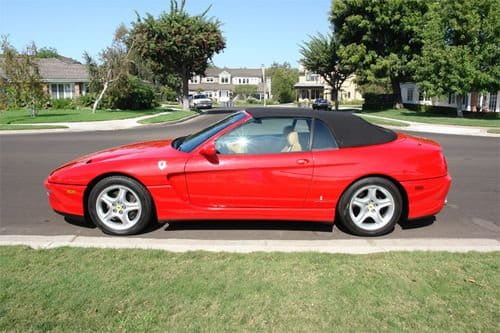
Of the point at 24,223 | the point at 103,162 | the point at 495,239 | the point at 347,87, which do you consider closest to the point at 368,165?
the point at 495,239

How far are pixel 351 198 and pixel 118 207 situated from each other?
2.62 m

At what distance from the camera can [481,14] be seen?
26.5m

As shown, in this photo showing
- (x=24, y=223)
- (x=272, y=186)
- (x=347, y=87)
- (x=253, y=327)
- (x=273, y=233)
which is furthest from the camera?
(x=347, y=87)

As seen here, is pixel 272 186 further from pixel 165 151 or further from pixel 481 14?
pixel 481 14

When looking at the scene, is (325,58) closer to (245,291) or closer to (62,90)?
(62,90)

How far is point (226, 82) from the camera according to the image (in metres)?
94.8

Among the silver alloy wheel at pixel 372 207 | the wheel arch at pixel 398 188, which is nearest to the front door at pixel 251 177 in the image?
the wheel arch at pixel 398 188

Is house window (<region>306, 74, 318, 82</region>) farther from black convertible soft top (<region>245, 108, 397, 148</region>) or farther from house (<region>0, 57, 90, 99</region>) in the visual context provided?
black convertible soft top (<region>245, 108, 397, 148</region>)

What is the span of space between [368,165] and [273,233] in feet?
4.38

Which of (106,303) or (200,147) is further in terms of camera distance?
(200,147)

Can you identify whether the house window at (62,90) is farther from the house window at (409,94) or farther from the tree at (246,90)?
the tree at (246,90)

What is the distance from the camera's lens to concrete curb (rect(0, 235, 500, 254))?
412 cm

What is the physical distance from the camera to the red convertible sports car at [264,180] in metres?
4.49

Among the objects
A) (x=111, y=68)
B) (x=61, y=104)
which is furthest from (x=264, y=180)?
(x=61, y=104)
